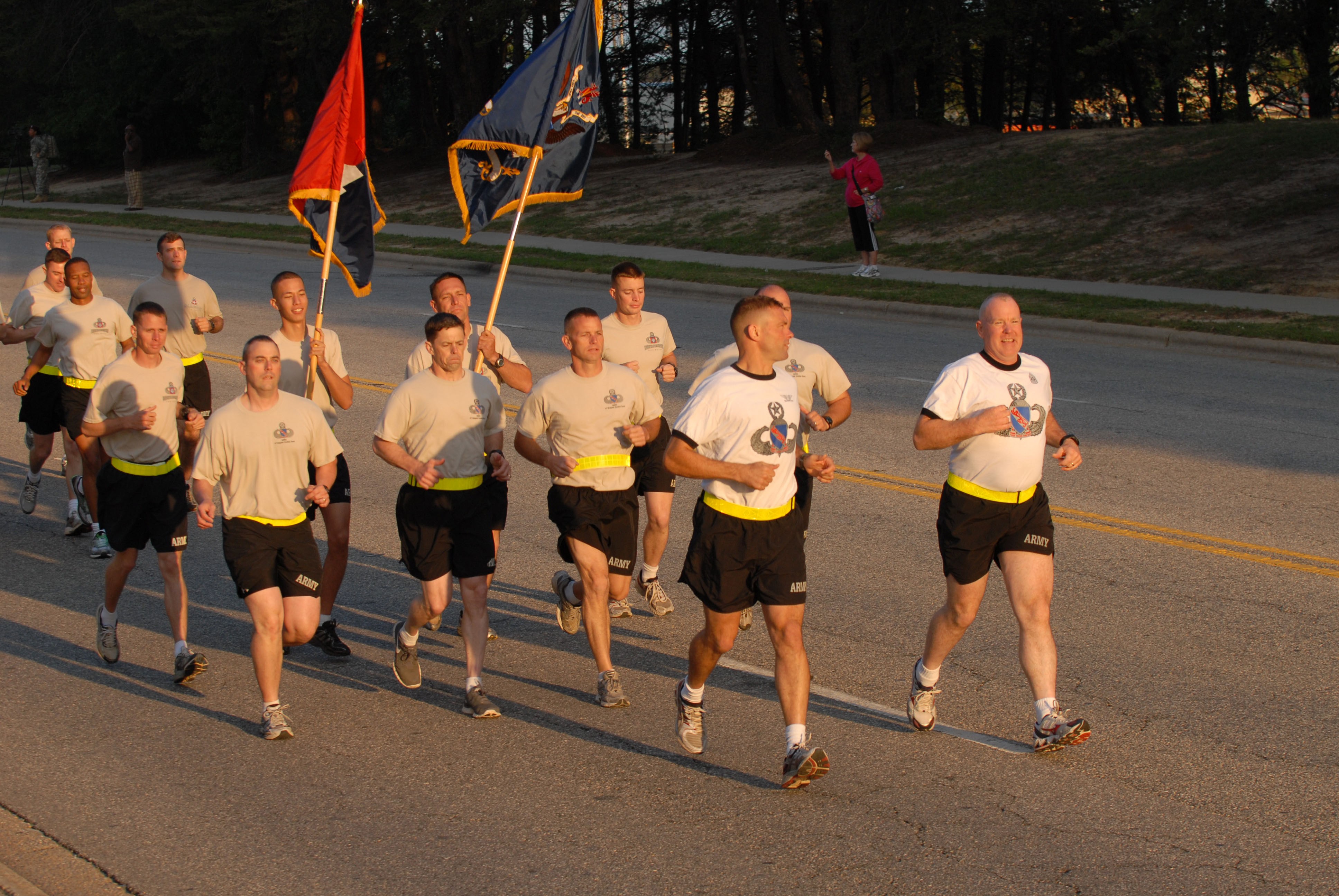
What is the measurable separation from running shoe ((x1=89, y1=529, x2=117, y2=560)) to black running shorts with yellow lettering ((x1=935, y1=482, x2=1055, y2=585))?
5.88m

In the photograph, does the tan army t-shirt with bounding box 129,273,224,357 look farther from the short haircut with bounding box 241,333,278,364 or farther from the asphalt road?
the short haircut with bounding box 241,333,278,364

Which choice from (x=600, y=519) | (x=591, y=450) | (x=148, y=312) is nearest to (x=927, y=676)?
(x=600, y=519)

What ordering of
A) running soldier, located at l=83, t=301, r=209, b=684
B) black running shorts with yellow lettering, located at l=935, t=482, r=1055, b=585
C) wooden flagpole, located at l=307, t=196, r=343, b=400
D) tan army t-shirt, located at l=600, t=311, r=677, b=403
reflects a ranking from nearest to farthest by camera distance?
black running shorts with yellow lettering, located at l=935, t=482, r=1055, b=585, running soldier, located at l=83, t=301, r=209, b=684, wooden flagpole, located at l=307, t=196, r=343, b=400, tan army t-shirt, located at l=600, t=311, r=677, b=403

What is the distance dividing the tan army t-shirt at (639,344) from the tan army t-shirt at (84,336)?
12.1ft

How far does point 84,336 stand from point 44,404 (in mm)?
824

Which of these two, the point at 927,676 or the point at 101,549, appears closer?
the point at 927,676

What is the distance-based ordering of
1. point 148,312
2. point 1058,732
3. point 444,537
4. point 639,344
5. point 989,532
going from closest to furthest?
point 1058,732
point 989,532
point 444,537
point 148,312
point 639,344

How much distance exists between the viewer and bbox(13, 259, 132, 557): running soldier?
9.41m

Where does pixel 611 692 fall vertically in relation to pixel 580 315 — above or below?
below

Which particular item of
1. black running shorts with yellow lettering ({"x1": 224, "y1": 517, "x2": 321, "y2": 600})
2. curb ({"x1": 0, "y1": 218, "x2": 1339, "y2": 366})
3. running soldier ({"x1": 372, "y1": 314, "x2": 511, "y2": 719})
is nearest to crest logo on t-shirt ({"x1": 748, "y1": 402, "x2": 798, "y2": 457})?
running soldier ({"x1": 372, "y1": 314, "x2": 511, "y2": 719})

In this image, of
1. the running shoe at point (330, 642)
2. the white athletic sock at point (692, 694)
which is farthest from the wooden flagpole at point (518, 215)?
the white athletic sock at point (692, 694)

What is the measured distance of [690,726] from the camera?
5816 millimetres

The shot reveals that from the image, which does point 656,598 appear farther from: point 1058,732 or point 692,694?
point 1058,732

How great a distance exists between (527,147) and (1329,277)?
15.3m
